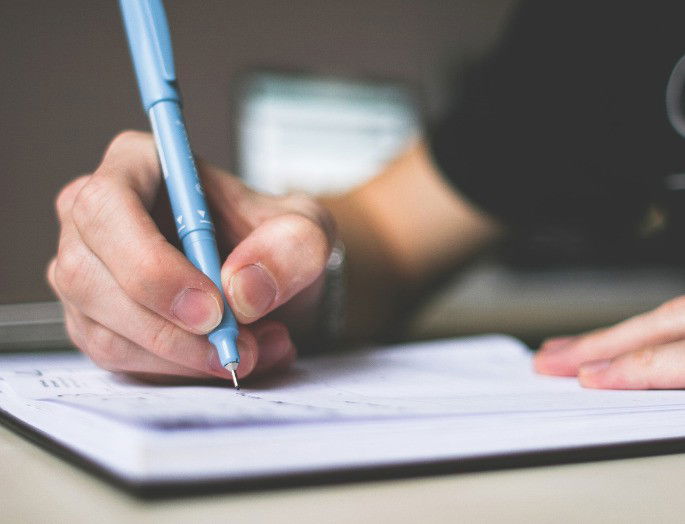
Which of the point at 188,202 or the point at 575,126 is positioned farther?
the point at 575,126

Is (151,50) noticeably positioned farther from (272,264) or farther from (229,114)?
(229,114)

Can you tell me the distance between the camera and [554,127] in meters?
0.65

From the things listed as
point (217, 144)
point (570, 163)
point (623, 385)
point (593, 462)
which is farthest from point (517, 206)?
point (217, 144)

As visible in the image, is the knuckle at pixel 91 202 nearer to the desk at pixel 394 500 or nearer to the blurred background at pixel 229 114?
the desk at pixel 394 500

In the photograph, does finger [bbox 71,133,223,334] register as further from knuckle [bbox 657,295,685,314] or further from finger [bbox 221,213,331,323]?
knuckle [bbox 657,295,685,314]

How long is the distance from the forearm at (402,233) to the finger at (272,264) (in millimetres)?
333

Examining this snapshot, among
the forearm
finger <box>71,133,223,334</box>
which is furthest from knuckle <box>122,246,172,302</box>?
the forearm

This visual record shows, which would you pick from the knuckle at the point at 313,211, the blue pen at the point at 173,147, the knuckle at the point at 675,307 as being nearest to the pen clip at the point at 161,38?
the blue pen at the point at 173,147

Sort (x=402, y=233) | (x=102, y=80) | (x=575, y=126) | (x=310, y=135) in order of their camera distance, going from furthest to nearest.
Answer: (x=102, y=80), (x=310, y=135), (x=402, y=233), (x=575, y=126)

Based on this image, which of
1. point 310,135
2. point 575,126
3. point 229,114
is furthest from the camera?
point 229,114

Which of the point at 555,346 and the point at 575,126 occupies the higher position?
the point at 575,126

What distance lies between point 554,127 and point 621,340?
32 cm

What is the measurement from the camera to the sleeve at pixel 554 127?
2.00 feet

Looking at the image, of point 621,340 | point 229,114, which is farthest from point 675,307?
point 229,114
